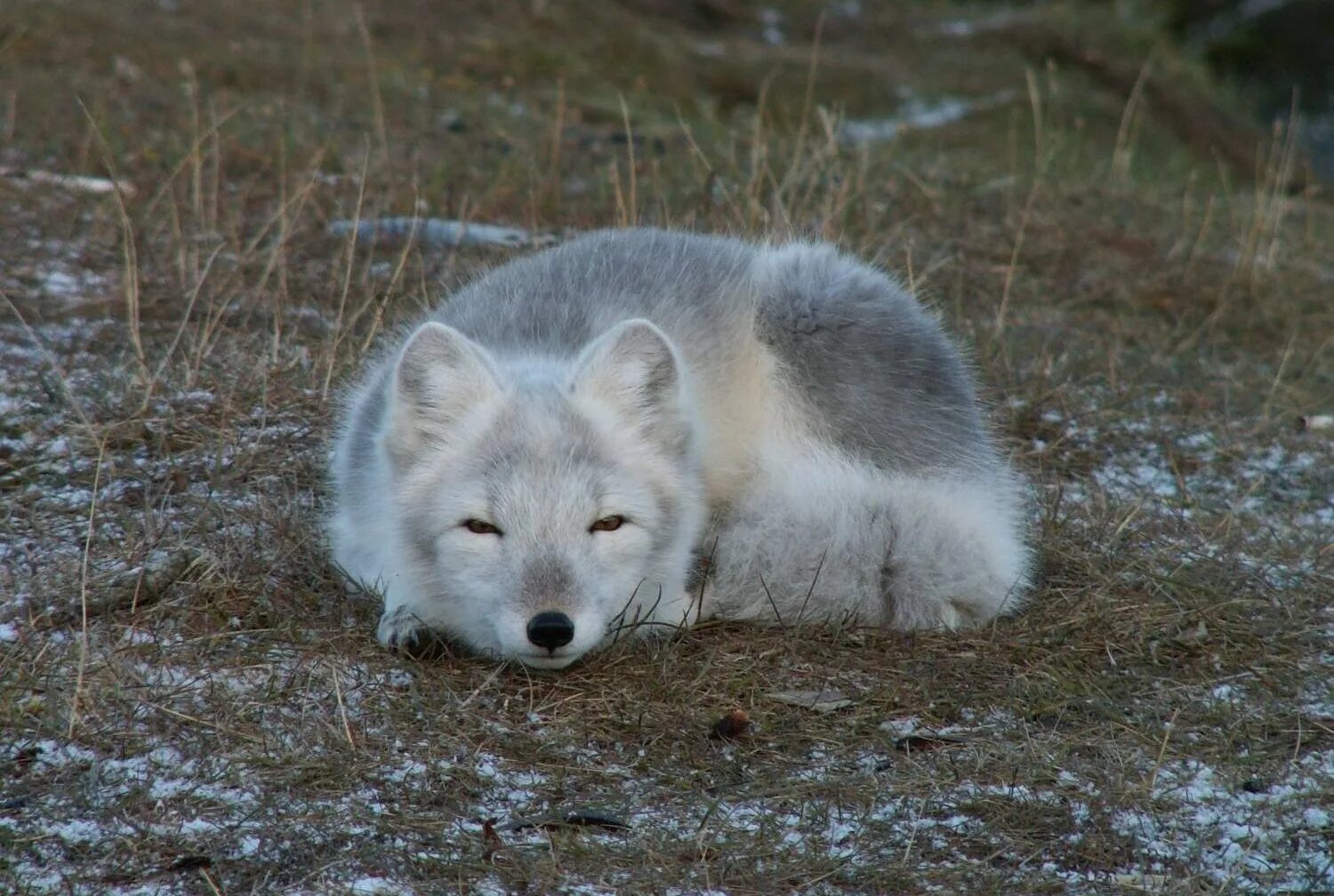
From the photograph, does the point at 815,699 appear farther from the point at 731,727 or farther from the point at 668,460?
the point at 668,460

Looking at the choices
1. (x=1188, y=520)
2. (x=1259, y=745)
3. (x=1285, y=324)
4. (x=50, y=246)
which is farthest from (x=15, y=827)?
(x=1285, y=324)

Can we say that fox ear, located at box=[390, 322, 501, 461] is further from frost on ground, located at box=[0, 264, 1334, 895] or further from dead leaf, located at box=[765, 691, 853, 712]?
dead leaf, located at box=[765, 691, 853, 712]

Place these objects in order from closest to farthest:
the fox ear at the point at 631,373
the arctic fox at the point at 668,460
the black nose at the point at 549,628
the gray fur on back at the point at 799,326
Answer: the black nose at the point at 549,628
the arctic fox at the point at 668,460
the fox ear at the point at 631,373
the gray fur on back at the point at 799,326

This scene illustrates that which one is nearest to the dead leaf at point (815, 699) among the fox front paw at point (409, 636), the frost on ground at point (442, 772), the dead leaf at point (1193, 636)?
the frost on ground at point (442, 772)

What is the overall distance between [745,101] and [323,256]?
5.66 meters

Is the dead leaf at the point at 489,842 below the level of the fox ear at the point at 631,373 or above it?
below

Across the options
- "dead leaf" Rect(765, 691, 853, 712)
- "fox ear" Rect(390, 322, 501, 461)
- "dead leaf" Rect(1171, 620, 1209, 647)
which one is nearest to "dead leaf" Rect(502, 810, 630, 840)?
"dead leaf" Rect(765, 691, 853, 712)

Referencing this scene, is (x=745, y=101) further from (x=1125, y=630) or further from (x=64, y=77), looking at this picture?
(x=1125, y=630)

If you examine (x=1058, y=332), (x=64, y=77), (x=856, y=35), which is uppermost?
(x=856, y=35)

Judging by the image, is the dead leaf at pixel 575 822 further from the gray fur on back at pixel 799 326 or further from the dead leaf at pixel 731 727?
the gray fur on back at pixel 799 326

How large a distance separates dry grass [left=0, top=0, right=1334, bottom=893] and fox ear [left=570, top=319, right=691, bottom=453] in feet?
1.89

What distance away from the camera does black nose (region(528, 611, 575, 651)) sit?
2814mm

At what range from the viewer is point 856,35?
1435 centimetres

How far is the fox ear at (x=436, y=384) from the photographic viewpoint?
3.06 m
